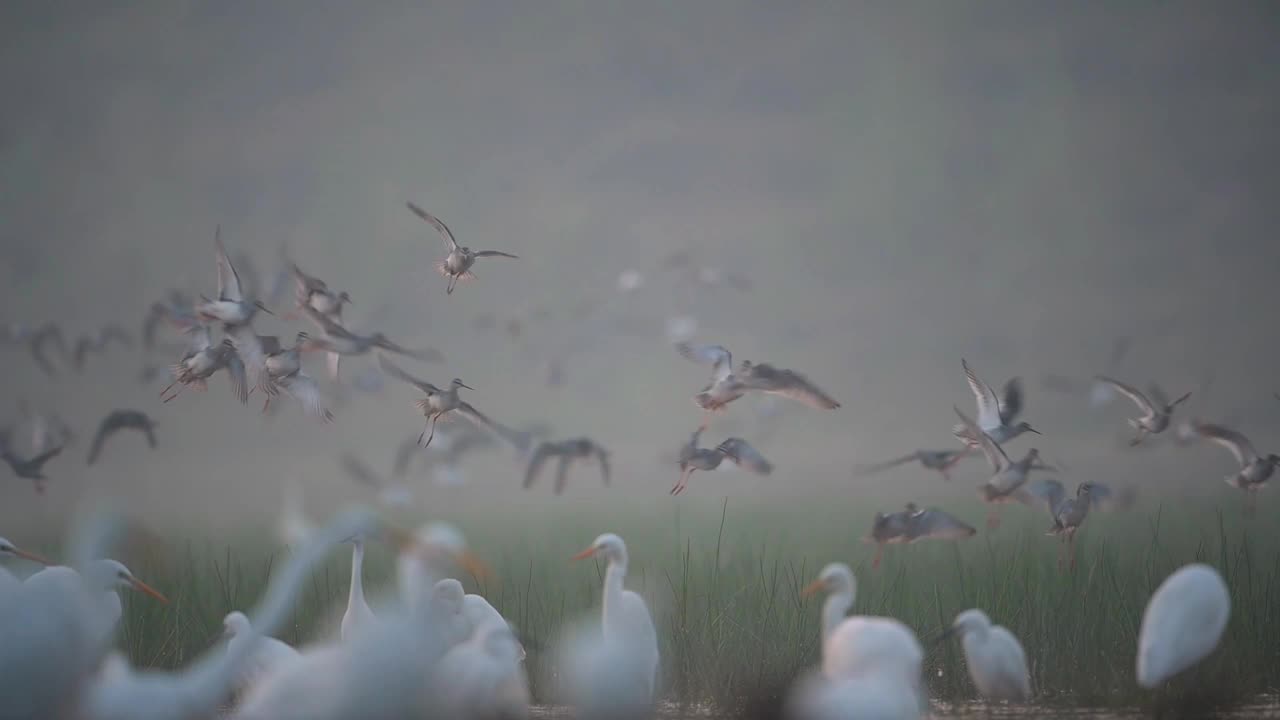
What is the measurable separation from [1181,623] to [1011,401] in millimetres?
2105

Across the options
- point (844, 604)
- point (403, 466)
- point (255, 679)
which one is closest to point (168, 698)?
point (255, 679)

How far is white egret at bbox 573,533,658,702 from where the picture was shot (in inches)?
190

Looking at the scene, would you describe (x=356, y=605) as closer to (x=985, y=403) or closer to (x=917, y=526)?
(x=917, y=526)

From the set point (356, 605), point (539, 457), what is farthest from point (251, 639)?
point (539, 457)

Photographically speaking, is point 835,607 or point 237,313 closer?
point 835,607

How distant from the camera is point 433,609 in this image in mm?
3951

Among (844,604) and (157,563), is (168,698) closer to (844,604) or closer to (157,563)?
(844,604)

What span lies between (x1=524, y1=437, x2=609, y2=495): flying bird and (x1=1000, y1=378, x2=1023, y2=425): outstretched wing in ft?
8.36

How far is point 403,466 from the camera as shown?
308 inches

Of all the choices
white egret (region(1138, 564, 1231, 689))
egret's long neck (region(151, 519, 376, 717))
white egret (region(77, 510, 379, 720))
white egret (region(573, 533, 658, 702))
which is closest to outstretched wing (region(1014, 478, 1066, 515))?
white egret (region(1138, 564, 1231, 689))

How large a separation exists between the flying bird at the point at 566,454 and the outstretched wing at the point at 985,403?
94.5 inches

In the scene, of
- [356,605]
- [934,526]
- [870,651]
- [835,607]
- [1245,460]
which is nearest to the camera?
[870,651]

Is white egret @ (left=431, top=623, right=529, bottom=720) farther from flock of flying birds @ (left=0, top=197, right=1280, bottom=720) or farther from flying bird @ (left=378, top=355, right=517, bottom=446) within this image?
flying bird @ (left=378, top=355, right=517, bottom=446)

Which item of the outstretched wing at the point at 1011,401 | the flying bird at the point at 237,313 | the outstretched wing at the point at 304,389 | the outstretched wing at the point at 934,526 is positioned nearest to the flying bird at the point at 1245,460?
the outstretched wing at the point at 1011,401
